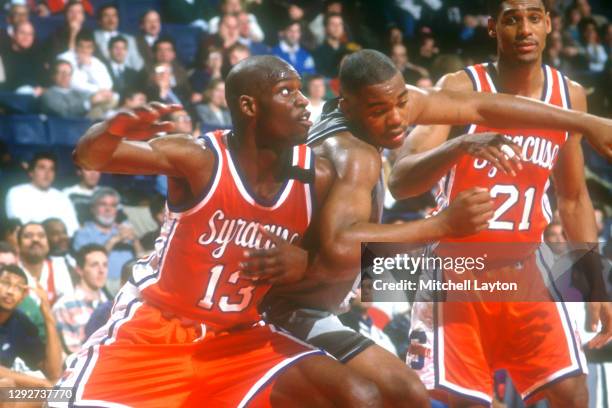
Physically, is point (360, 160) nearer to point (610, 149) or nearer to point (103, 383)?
point (610, 149)

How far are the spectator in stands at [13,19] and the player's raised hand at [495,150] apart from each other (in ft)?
16.0

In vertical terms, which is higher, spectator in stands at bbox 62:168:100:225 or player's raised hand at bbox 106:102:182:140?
player's raised hand at bbox 106:102:182:140

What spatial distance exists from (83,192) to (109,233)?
403mm

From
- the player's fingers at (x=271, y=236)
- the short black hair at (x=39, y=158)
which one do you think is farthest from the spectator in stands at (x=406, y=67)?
the player's fingers at (x=271, y=236)

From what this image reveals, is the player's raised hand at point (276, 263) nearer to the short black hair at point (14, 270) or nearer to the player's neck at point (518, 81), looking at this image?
the player's neck at point (518, 81)

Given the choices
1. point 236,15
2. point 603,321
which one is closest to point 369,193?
point 603,321

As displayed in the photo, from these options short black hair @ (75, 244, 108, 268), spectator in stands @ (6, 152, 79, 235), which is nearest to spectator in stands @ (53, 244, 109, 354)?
short black hair @ (75, 244, 108, 268)

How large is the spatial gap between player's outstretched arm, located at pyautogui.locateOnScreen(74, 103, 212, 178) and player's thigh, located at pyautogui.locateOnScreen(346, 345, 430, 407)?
2.74 feet

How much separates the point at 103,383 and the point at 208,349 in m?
0.35

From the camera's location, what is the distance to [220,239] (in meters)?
3.10

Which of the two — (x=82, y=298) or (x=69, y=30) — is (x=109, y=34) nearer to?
(x=69, y=30)

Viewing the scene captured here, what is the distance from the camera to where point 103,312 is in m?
4.64

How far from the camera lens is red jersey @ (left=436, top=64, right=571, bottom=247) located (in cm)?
355

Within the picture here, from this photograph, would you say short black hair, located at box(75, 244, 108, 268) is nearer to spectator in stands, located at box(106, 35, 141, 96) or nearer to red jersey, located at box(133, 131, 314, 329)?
spectator in stands, located at box(106, 35, 141, 96)
